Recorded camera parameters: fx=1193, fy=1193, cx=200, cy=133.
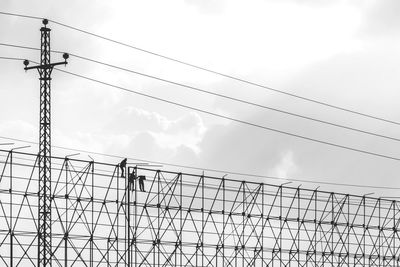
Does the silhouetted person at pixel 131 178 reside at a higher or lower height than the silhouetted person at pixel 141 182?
lower

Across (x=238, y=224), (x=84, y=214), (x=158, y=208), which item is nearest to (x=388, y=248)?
(x=238, y=224)

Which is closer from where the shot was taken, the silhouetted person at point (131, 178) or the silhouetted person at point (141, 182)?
the silhouetted person at point (131, 178)

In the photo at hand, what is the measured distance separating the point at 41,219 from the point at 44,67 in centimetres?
605

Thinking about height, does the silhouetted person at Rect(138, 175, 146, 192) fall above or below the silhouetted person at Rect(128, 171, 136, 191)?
above

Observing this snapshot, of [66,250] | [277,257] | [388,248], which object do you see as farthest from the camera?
[388,248]

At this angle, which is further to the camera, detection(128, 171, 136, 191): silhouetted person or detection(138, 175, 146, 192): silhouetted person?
detection(138, 175, 146, 192): silhouetted person

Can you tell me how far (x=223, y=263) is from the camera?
6062 cm

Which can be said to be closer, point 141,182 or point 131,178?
point 131,178

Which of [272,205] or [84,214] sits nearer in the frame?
[84,214]

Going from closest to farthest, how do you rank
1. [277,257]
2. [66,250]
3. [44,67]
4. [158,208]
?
[44,67] → [66,250] → [158,208] → [277,257]

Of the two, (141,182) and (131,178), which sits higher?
(141,182)

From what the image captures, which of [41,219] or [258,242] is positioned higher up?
[258,242]

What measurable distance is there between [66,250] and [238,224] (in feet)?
35.7

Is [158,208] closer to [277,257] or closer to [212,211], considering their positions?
[212,211]
